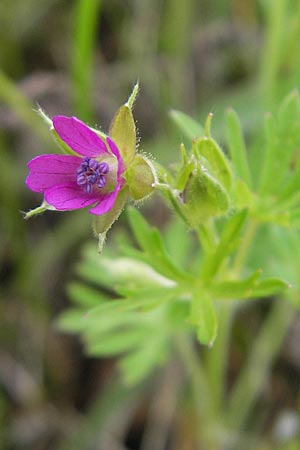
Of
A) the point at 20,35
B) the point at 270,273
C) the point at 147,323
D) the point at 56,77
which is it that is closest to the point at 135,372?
the point at 147,323

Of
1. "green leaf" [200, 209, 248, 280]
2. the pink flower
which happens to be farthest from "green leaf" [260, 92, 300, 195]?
the pink flower

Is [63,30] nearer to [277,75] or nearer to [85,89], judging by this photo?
[85,89]

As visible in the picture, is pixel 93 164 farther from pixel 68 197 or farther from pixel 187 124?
pixel 187 124

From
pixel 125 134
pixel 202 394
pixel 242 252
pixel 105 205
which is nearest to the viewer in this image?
pixel 105 205

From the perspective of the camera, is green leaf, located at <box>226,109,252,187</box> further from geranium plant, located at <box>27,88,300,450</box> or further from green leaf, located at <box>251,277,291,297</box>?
green leaf, located at <box>251,277,291,297</box>

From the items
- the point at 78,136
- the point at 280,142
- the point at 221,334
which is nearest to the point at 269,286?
the point at 280,142
